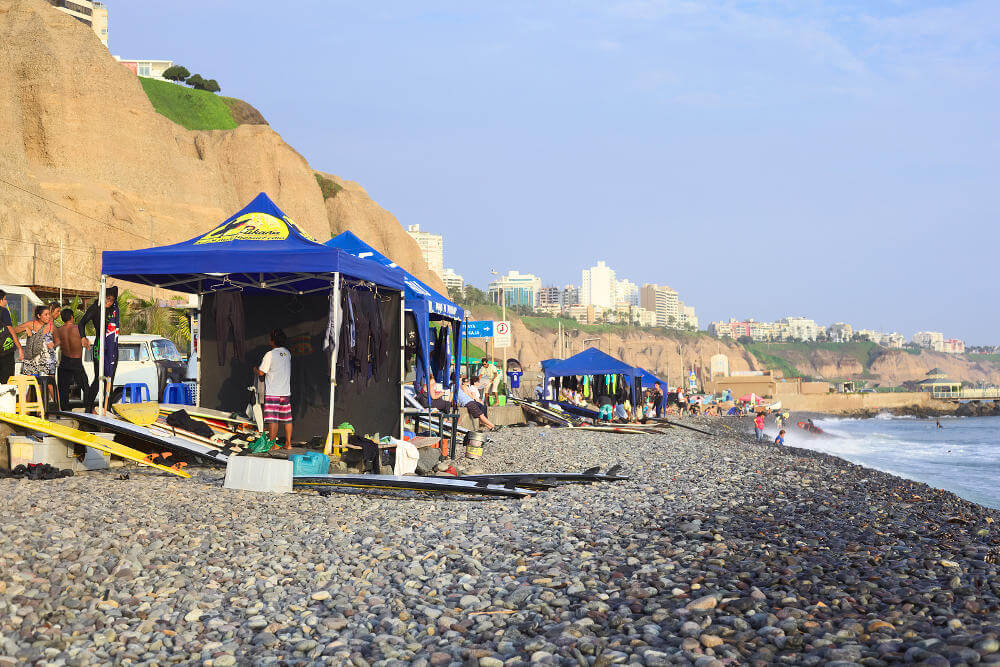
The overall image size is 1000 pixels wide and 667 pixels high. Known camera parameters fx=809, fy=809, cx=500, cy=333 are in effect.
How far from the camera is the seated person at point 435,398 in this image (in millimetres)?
15284

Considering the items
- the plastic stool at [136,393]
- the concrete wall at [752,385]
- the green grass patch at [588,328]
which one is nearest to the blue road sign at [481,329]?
the plastic stool at [136,393]

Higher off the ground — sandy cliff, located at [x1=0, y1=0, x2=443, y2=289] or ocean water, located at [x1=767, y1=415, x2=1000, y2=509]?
sandy cliff, located at [x1=0, y1=0, x2=443, y2=289]

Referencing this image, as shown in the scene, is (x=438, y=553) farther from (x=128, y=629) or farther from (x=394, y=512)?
(x=128, y=629)

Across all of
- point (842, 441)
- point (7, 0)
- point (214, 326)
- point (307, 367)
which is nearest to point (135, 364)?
point (214, 326)

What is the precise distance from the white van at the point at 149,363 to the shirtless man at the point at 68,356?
5533mm

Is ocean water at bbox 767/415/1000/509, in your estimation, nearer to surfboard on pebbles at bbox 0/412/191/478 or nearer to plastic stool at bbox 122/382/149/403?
surfboard on pebbles at bbox 0/412/191/478

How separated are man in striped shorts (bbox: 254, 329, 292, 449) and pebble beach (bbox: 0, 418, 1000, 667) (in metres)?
2.51

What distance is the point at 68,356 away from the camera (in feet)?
34.2

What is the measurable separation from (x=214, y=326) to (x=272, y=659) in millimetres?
9219

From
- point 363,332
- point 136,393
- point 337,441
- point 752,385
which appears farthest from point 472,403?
point 752,385

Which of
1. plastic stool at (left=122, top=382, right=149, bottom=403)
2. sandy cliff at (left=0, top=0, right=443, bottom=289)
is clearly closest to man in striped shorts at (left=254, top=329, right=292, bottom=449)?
plastic stool at (left=122, top=382, right=149, bottom=403)

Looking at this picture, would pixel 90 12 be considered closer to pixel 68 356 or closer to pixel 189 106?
pixel 189 106

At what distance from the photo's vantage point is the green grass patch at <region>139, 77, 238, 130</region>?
73.6m

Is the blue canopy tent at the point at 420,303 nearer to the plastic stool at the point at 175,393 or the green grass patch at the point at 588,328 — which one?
the plastic stool at the point at 175,393
